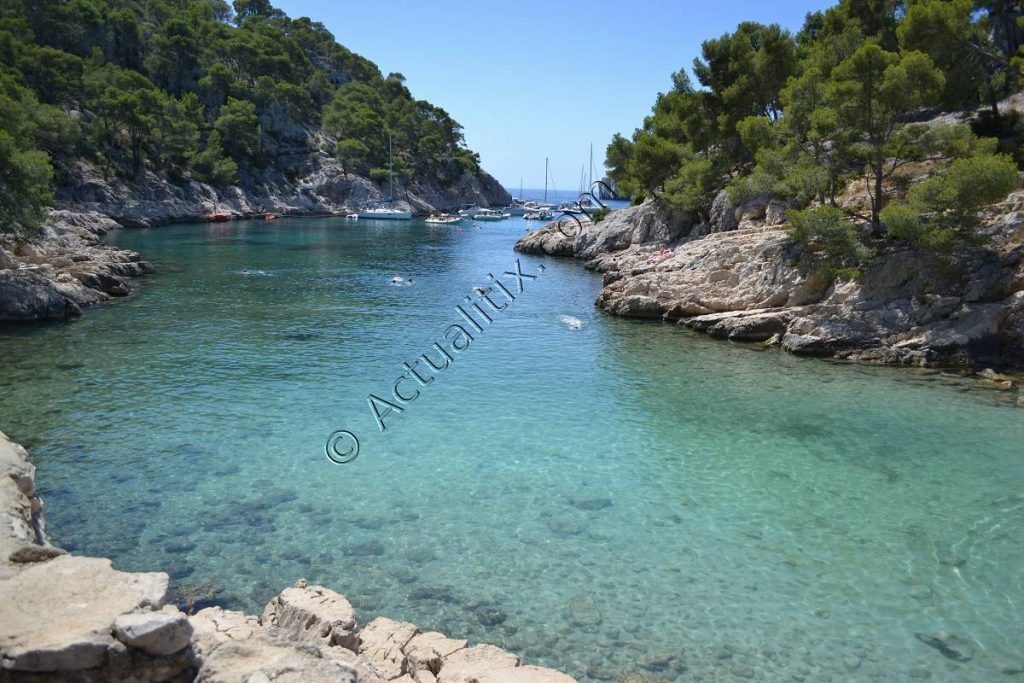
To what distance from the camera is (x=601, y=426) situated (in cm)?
1686

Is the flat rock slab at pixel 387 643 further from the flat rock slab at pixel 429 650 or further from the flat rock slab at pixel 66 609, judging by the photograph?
the flat rock slab at pixel 66 609

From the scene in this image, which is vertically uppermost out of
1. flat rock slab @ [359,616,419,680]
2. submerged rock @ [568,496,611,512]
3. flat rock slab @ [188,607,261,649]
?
flat rock slab @ [188,607,261,649]

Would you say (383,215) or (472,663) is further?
(383,215)

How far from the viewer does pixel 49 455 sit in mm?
14156

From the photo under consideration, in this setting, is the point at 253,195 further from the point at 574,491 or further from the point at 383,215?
the point at 574,491

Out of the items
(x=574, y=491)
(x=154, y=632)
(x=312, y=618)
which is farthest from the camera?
(x=574, y=491)

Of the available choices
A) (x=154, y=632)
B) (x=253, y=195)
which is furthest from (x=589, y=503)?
(x=253, y=195)

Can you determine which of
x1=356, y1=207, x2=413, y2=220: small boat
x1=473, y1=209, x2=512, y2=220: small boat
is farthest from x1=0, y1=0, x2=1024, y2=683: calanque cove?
x1=473, y1=209, x2=512, y2=220: small boat

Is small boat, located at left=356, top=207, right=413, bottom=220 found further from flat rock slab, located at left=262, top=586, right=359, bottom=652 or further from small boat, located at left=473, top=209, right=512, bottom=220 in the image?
flat rock slab, located at left=262, top=586, right=359, bottom=652

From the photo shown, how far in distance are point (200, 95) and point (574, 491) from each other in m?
110

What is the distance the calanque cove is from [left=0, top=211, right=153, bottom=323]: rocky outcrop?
0.20m

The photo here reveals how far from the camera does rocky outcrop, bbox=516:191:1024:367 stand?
70.2ft

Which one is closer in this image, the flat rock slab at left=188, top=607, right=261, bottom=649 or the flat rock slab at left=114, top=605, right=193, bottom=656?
the flat rock slab at left=114, top=605, right=193, bottom=656

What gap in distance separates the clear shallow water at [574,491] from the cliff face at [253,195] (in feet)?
185
